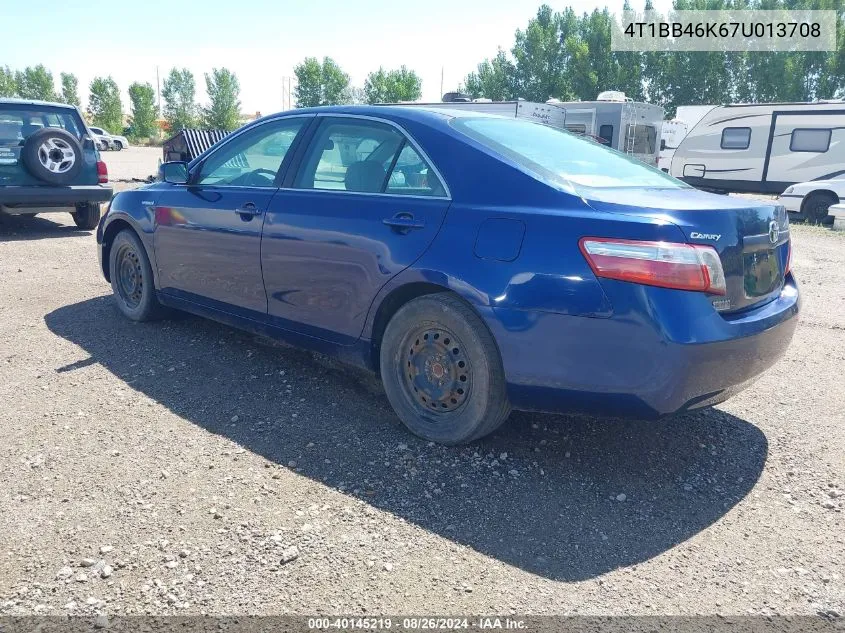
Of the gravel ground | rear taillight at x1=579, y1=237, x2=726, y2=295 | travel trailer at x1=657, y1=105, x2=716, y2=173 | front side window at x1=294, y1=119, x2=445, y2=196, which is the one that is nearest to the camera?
rear taillight at x1=579, y1=237, x2=726, y2=295

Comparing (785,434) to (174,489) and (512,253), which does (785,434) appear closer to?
(512,253)

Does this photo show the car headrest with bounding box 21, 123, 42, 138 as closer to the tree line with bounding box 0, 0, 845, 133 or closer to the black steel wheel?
the black steel wheel

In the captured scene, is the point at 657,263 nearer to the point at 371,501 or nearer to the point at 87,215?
the point at 371,501

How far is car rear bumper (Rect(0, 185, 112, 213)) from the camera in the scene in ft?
29.3

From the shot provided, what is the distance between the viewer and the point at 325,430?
3.54 metres

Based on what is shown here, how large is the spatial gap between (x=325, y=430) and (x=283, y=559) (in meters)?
1.08

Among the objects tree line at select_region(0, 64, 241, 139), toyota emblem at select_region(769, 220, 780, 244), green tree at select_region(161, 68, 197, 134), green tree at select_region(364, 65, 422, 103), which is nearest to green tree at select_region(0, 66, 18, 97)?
tree line at select_region(0, 64, 241, 139)

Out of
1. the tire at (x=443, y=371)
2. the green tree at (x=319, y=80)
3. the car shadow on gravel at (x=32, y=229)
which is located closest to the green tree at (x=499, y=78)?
the green tree at (x=319, y=80)

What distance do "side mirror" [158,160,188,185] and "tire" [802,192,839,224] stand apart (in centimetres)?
1548

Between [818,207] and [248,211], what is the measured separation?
1587 cm

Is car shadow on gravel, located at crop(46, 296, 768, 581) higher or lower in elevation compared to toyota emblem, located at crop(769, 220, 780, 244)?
lower

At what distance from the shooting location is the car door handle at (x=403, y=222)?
10.7ft

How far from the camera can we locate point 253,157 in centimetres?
434

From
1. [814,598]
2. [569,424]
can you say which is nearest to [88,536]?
[569,424]
